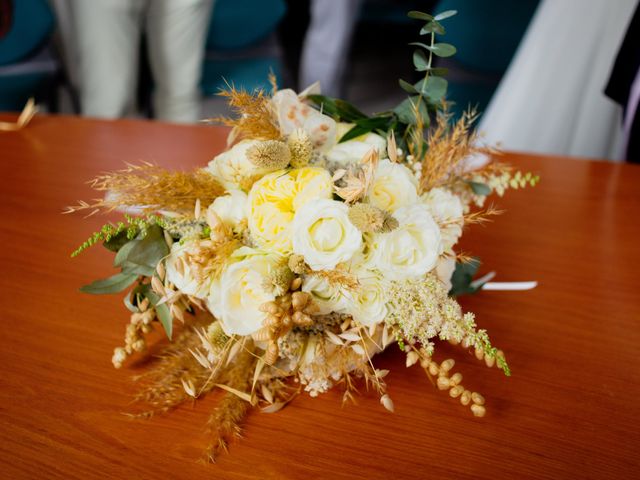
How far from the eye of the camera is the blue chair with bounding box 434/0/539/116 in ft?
6.50

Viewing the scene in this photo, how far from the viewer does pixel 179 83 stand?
227 centimetres

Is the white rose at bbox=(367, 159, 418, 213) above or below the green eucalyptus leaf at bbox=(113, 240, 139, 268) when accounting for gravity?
above

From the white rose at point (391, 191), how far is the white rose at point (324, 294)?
0.27 feet

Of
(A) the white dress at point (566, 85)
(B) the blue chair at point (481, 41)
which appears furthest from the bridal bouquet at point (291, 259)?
(B) the blue chair at point (481, 41)

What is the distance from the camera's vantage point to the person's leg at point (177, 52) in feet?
7.13

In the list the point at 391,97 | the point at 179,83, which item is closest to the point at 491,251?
the point at 179,83

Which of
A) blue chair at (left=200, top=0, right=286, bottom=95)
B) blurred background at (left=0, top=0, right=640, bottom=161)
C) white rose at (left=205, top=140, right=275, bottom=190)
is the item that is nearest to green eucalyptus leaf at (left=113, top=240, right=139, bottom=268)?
white rose at (left=205, top=140, right=275, bottom=190)

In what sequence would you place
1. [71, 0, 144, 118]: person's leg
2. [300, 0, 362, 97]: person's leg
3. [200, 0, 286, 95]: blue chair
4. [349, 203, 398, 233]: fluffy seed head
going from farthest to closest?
[300, 0, 362, 97]: person's leg, [200, 0, 286, 95]: blue chair, [71, 0, 144, 118]: person's leg, [349, 203, 398, 233]: fluffy seed head

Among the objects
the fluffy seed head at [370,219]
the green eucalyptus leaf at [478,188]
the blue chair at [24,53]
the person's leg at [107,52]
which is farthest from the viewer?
the person's leg at [107,52]

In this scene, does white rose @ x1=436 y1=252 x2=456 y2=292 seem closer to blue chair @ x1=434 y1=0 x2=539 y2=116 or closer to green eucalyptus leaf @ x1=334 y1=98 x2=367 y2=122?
green eucalyptus leaf @ x1=334 y1=98 x2=367 y2=122

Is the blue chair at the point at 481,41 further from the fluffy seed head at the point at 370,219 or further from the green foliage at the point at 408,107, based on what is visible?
the fluffy seed head at the point at 370,219

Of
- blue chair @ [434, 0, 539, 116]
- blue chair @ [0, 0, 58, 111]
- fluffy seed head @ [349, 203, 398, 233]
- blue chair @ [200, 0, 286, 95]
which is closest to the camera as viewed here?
fluffy seed head @ [349, 203, 398, 233]

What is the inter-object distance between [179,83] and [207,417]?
191 centimetres

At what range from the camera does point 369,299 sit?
526 mm
